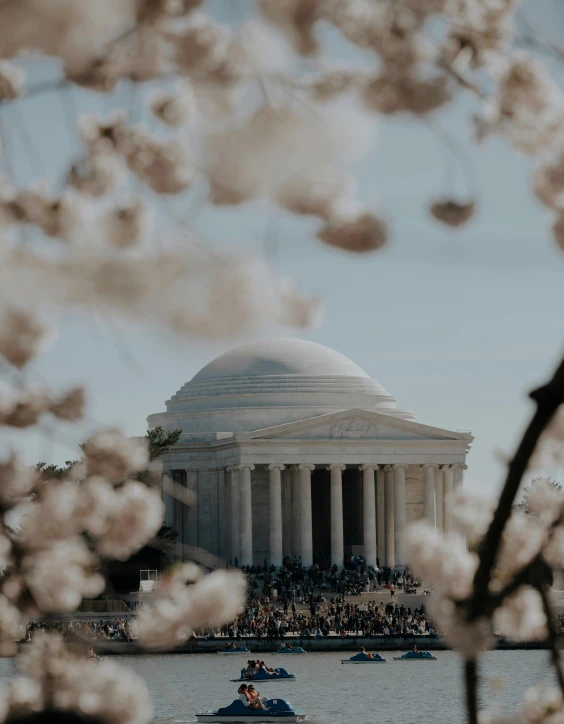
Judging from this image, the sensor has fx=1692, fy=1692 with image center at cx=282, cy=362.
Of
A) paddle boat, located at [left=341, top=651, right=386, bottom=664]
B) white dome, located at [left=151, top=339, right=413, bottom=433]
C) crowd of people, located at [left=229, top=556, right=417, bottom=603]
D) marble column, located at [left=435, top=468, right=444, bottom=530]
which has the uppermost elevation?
white dome, located at [left=151, top=339, right=413, bottom=433]

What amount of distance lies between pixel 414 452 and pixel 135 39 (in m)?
133

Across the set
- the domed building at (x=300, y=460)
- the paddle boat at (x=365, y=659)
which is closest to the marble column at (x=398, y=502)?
the domed building at (x=300, y=460)

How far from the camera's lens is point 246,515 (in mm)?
137375

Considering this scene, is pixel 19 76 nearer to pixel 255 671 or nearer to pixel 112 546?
pixel 112 546

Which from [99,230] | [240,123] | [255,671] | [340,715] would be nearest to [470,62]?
[240,123]

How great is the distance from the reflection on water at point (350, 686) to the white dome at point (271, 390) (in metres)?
49.9

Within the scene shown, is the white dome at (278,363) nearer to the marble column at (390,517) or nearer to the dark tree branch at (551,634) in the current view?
the marble column at (390,517)

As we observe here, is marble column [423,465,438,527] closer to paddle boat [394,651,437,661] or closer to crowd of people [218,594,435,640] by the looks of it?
crowd of people [218,594,435,640]

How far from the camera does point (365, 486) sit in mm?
139125

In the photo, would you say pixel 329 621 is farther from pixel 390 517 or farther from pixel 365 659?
pixel 390 517

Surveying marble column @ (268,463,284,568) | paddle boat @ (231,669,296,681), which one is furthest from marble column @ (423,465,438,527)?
paddle boat @ (231,669,296,681)

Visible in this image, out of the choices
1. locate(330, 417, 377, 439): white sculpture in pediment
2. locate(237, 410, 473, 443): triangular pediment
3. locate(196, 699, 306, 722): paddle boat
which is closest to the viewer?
locate(196, 699, 306, 722): paddle boat

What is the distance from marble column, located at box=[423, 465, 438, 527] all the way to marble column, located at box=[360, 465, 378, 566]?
15.9ft

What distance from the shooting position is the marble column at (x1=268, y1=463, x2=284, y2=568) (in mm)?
137875
